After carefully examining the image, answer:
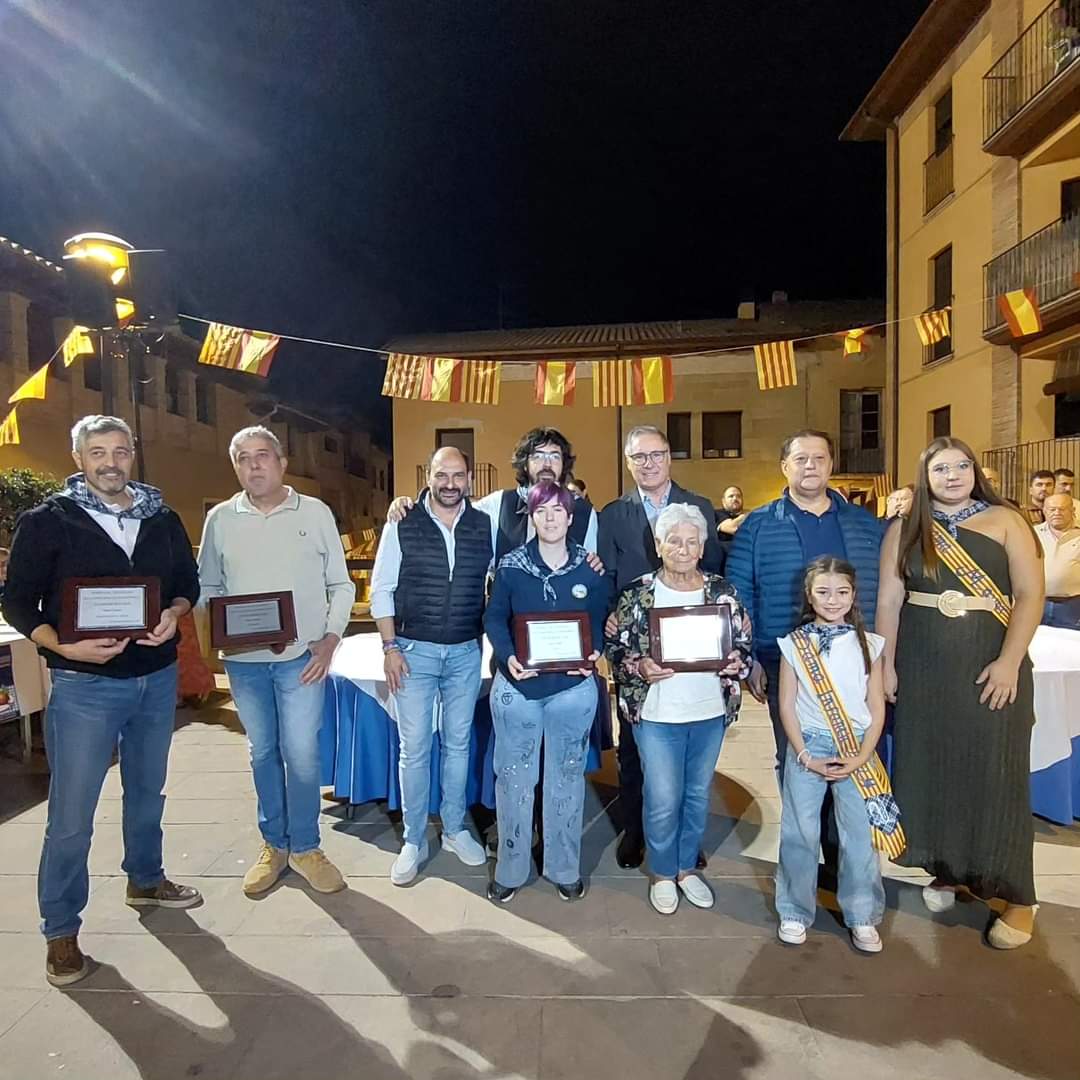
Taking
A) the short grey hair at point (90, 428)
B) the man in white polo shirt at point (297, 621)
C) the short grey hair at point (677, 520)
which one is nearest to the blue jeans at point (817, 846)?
the short grey hair at point (677, 520)

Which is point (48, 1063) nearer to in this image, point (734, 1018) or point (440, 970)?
point (440, 970)

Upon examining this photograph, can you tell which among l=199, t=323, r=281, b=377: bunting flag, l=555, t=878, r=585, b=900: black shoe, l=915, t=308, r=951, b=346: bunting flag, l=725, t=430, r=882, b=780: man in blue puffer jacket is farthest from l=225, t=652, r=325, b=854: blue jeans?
l=915, t=308, r=951, b=346: bunting flag

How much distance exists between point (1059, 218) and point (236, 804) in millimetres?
13236

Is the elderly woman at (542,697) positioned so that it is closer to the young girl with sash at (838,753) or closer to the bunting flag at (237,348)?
the young girl with sash at (838,753)

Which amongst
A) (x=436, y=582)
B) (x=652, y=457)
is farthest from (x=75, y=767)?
(x=652, y=457)

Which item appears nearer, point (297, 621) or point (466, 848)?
point (297, 621)

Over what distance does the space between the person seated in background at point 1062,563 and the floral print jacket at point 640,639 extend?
398cm

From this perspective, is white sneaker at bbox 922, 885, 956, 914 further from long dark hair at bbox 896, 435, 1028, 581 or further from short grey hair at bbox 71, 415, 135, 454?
short grey hair at bbox 71, 415, 135, 454

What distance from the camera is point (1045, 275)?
10.7 meters

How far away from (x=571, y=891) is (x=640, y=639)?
3.78ft

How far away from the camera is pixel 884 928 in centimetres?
286

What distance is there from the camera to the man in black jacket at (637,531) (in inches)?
128

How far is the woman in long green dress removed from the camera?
8.73 ft

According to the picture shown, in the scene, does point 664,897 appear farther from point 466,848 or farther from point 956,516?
point 956,516
